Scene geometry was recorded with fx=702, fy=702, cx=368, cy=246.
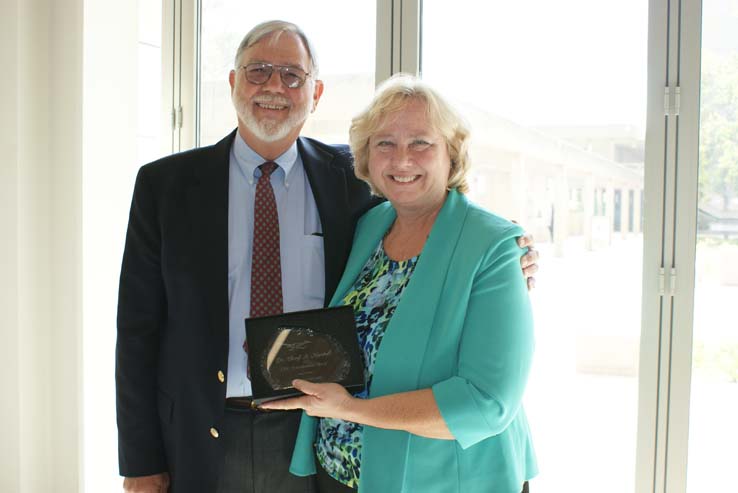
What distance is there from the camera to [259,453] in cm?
184

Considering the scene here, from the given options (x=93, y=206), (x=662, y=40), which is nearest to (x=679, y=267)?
(x=662, y=40)

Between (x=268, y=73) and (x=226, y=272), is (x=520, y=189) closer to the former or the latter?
(x=268, y=73)

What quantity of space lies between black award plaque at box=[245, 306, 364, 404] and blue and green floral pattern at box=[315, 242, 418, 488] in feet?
0.29

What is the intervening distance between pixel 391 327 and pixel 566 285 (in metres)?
1.21

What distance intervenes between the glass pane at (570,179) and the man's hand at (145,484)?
1.36 m

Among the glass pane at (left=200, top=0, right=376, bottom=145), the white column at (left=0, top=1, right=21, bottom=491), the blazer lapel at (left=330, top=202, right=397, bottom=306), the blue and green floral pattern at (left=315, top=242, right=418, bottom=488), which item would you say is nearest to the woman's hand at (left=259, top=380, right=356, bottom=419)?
the blue and green floral pattern at (left=315, top=242, right=418, bottom=488)

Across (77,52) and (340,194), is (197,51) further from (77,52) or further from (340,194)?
(340,194)

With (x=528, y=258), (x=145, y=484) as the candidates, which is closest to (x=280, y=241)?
(x=528, y=258)

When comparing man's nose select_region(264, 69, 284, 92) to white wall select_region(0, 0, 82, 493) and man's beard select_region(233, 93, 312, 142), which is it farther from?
white wall select_region(0, 0, 82, 493)

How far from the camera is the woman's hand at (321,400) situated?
5.04 ft

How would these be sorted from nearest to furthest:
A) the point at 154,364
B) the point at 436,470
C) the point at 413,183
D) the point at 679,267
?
the point at 436,470
the point at 413,183
the point at 154,364
the point at 679,267

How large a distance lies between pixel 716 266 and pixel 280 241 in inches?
57.6

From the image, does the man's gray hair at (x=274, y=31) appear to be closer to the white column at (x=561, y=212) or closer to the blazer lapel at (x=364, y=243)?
the blazer lapel at (x=364, y=243)

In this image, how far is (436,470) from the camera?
1.55 meters
